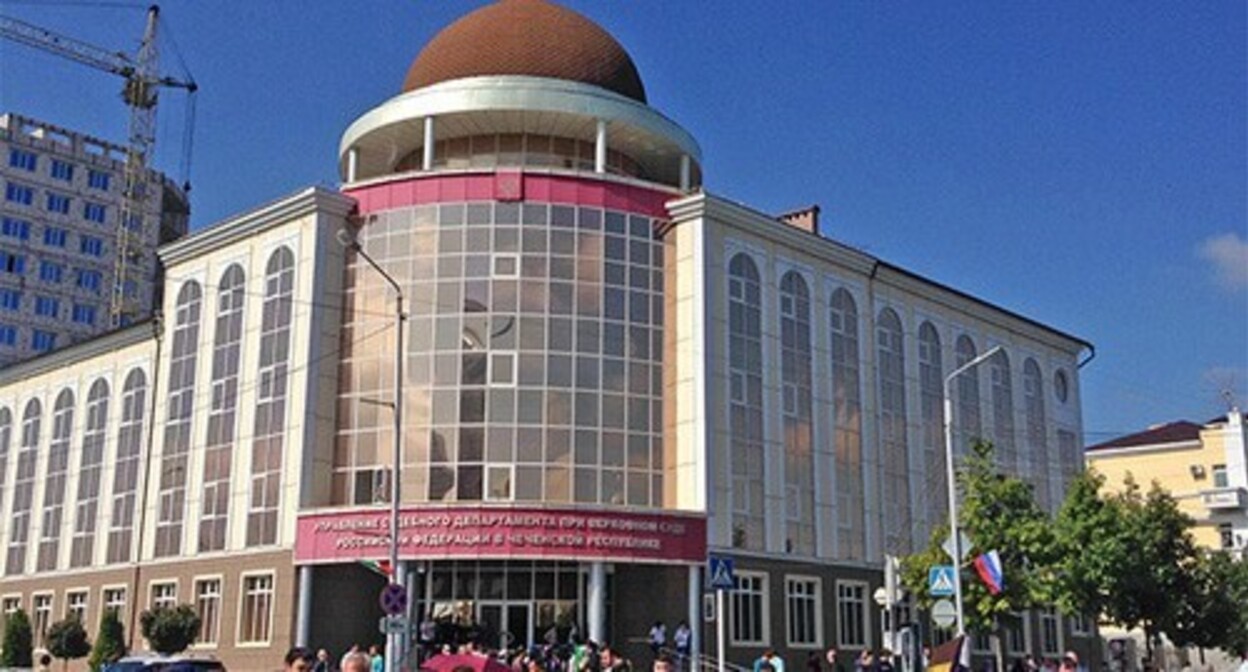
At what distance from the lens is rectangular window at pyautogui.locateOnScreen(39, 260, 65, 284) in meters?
90.7

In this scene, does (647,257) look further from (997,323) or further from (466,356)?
(997,323)

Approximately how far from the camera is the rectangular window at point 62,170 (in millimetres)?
92688

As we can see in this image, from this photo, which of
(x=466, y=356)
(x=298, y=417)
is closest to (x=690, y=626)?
(x=466, y=356)

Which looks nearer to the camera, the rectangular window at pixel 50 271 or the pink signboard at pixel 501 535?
the pink signboard at pixel 501 535

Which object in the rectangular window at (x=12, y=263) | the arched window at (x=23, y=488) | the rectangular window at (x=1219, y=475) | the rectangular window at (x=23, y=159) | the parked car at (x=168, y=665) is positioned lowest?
the parked car at (x=168, y=665)

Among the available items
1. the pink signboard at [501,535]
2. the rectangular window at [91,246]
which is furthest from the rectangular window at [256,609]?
the rectangular window at [91,246]

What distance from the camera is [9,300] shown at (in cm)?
8844

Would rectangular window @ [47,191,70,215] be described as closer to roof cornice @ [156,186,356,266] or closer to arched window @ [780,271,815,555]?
roof cornice @ [156,186,356,266]

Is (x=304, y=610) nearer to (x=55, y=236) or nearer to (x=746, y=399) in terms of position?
(x=746, y=399)

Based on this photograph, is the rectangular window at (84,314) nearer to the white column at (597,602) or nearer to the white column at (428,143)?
the white column at (428,143)

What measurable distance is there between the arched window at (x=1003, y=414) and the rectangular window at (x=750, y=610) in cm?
1625

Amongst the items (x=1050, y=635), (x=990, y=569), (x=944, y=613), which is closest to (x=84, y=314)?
(x=1050, y=635)

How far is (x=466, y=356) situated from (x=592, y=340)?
378 centimetres

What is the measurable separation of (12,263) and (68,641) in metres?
50.9
